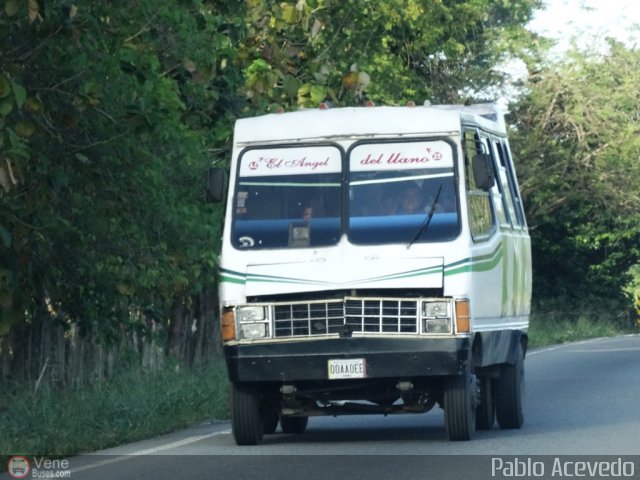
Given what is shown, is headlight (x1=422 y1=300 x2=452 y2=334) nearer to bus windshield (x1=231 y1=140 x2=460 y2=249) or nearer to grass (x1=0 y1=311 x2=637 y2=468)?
bus windshield (x1=231 y1=140 x2=460 y2=249)

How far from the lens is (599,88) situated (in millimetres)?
44938

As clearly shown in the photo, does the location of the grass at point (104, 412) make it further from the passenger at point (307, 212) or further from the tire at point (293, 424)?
the passenger at point (307, 212)

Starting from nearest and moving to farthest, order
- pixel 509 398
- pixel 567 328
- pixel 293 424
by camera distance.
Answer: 1. pixel 293 424
2. pixel 509 398
3. pixel 567 328

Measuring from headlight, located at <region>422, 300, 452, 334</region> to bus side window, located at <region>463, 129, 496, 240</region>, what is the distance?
2.43 feet

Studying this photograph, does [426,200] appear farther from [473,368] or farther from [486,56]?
[486,56]

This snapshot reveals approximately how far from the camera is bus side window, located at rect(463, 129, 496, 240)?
541 inches

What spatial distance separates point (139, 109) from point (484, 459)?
384 centimetres

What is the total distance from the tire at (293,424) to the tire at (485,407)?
5.29ft

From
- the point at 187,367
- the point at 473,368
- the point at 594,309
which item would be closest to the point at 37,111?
the point at 473,368

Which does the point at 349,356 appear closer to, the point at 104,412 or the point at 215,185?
the point at 215,185

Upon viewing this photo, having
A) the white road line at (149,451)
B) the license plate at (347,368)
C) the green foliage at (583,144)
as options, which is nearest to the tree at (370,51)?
the green foliage at (583,144)

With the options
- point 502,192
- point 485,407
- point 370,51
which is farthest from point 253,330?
point 370,51

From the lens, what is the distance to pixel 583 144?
147 feet

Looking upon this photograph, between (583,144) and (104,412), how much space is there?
102ft
